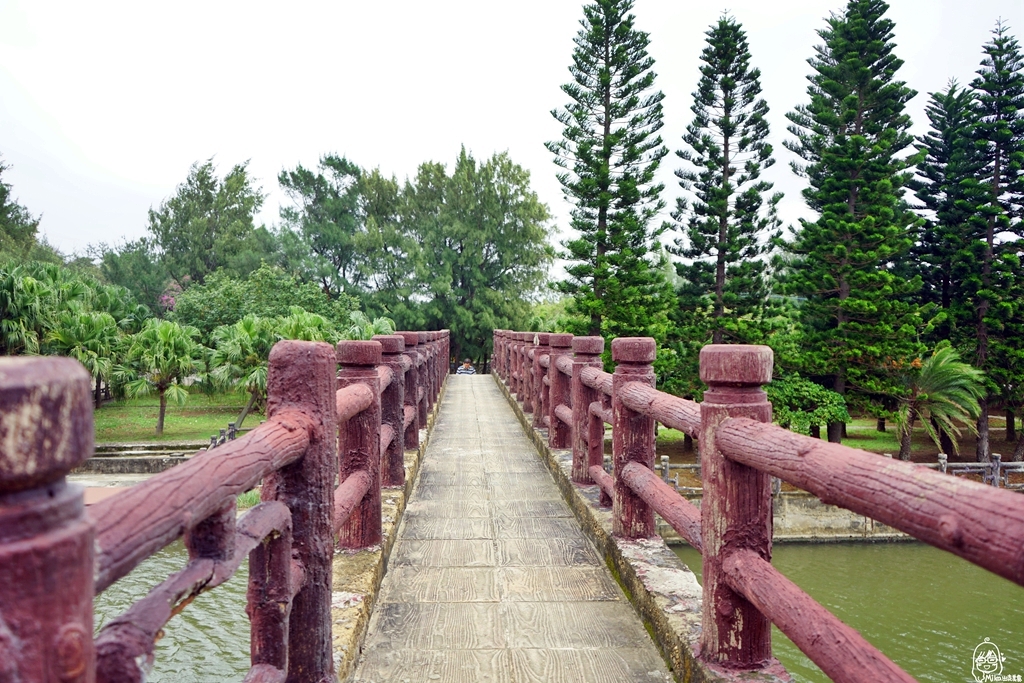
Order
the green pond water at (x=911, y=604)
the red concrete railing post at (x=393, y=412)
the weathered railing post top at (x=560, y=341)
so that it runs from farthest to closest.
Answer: the green pond water at (x=911, y=604) < the weathered railing post top at (x=560, y=341) < the red concrete railing post at (x=393, y=412)

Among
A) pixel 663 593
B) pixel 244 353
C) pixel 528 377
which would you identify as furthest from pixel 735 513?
pixel 244 353

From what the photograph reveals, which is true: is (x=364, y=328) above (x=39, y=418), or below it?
above

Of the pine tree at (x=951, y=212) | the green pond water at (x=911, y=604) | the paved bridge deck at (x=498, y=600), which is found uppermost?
the pine tree at (x=951, y=212)

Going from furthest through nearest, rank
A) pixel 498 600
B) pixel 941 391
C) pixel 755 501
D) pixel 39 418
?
pixel 941 391, pixel 498 600, pixel 755 501, pixel 39 418

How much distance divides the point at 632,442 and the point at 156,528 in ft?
7.71

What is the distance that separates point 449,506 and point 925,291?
22.0m

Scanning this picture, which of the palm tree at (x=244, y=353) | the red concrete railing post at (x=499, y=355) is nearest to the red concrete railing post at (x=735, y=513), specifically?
the red concrete railing post at (x=499, y=355)

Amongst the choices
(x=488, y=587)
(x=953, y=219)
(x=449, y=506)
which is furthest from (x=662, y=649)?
(x=953, y=219)

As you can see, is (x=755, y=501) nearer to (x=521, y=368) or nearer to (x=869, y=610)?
(x=521, y=368)

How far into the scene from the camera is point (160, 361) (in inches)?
798

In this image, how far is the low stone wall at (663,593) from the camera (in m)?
1.89

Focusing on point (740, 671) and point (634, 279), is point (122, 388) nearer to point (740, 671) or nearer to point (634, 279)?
point (634, 279)

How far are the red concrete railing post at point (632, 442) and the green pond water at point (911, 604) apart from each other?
8.17 meters

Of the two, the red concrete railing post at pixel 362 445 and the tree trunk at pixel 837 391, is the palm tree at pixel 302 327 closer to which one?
the tree trunk at pixel 837 391
